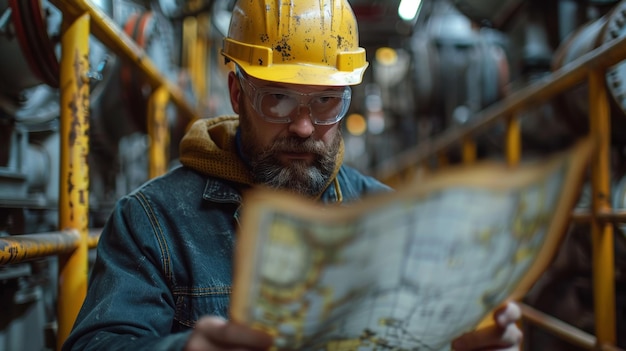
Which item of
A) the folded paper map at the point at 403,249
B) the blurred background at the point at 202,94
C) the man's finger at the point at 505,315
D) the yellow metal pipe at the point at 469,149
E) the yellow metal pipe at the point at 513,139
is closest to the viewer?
the folded paper map at the point at 403,249

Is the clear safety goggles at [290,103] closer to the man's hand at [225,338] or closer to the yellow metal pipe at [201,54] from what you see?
the man's hand at [225,338]

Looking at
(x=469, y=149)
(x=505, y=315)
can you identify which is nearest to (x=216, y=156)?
(x=505, y=315)

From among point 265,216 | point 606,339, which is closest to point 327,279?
point 265,216

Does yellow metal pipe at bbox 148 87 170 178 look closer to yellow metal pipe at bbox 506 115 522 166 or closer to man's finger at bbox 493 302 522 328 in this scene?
yellow metal pipe at bbox 506 115 522 166

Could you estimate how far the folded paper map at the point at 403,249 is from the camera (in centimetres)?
73

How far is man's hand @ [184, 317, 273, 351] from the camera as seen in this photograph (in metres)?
0.79

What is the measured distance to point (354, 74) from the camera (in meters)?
1.53

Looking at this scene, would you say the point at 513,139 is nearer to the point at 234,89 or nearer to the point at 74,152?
the point at 234,89

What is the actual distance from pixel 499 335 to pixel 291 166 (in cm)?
69

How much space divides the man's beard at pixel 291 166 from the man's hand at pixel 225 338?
2.08 ft

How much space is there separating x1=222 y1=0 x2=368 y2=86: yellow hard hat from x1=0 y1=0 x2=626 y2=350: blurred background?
52 cm

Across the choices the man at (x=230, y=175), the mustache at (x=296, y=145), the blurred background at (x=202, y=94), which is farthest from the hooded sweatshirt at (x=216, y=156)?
the blurred background at (x=202, y=94)

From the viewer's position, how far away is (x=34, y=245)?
1.29 meters

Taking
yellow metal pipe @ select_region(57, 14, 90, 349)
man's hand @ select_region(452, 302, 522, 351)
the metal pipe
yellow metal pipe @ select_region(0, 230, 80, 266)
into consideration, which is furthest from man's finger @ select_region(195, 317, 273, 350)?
the metal pipe
